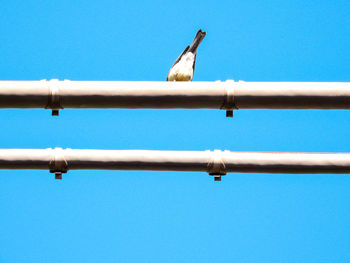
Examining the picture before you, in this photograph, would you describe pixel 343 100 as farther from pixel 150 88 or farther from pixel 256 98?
pixel 150 88

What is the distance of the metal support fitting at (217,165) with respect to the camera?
7.79 metres

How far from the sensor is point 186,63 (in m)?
11.7

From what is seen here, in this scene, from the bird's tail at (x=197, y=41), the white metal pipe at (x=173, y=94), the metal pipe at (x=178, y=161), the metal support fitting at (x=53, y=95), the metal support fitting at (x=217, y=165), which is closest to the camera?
the white metal pipe at (x=173, y=94)

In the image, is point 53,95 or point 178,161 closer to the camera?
point 53,95

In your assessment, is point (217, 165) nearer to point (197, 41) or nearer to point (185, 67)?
point (185, 67)

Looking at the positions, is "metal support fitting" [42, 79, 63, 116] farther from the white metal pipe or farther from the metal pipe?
the metal pipe

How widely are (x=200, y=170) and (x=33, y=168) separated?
2173 millimetres

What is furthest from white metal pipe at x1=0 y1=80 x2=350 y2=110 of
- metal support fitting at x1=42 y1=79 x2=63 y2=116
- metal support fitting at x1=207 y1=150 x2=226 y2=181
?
metal support fitting at x1=207 y1=150 x2=226 y2=181

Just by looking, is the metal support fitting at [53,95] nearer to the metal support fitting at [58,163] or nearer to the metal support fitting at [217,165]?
the metal support fitting at [58,163]

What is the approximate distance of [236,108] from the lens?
23.7ft

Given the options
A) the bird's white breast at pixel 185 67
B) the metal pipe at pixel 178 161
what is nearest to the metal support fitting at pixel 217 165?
the metal pipe at pixel 178 161

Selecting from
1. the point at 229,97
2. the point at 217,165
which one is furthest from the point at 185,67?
the point at 229,97

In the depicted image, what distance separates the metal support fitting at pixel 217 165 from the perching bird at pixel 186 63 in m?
4.08

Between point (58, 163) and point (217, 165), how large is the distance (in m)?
2.05
